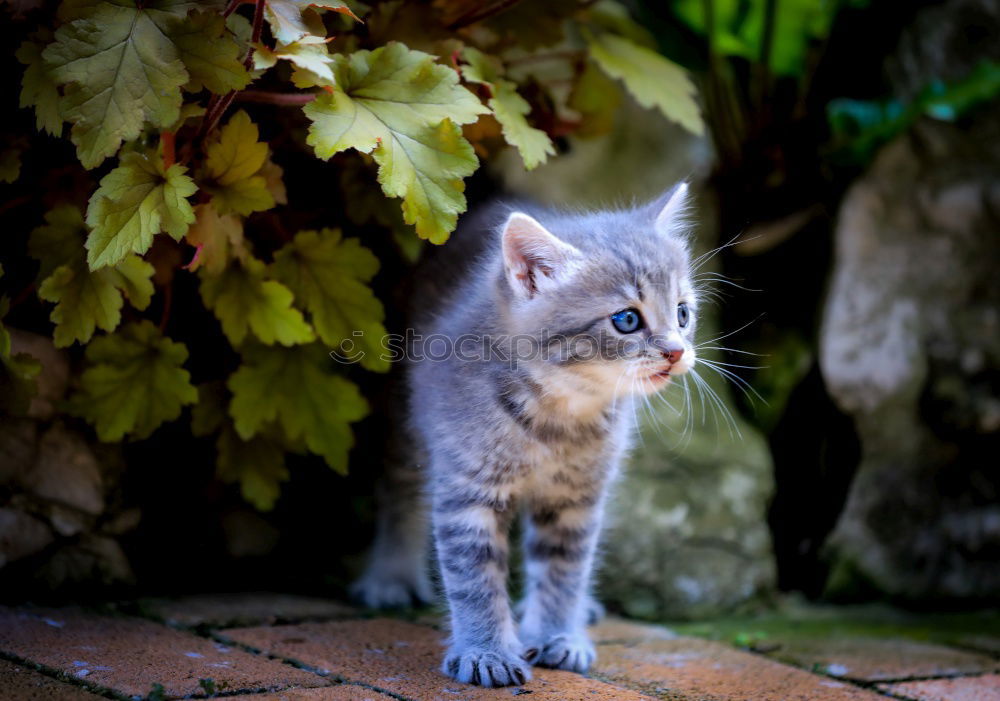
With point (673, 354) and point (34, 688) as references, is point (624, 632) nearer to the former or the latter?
point (673, 354)

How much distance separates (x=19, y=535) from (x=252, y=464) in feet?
1.85

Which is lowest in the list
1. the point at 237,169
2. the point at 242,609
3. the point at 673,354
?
the point at 242,609

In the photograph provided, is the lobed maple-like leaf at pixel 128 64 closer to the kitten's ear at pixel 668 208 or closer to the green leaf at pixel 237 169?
the green leaf at pixel 237 169

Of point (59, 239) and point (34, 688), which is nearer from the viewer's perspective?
point (34, 688)

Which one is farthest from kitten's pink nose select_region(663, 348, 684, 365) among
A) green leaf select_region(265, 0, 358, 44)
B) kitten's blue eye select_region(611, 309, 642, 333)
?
green leaf select_region(265, 0, 358, 44)

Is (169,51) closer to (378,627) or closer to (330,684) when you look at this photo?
(330,684)

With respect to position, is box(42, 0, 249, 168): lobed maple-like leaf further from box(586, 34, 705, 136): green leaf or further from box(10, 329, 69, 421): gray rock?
box(586, 34, 705, 136): green leaf

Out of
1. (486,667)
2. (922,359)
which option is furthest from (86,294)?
(922,359)

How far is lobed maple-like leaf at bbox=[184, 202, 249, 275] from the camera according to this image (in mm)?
2039

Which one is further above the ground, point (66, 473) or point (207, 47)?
point (207, 47)

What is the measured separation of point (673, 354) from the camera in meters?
2.01

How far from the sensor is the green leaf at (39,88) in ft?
5.96

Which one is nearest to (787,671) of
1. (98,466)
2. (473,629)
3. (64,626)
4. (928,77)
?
(473,629)

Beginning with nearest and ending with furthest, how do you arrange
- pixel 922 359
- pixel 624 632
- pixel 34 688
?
pixel 34 688, pixel 624 632, pixel 922 359
